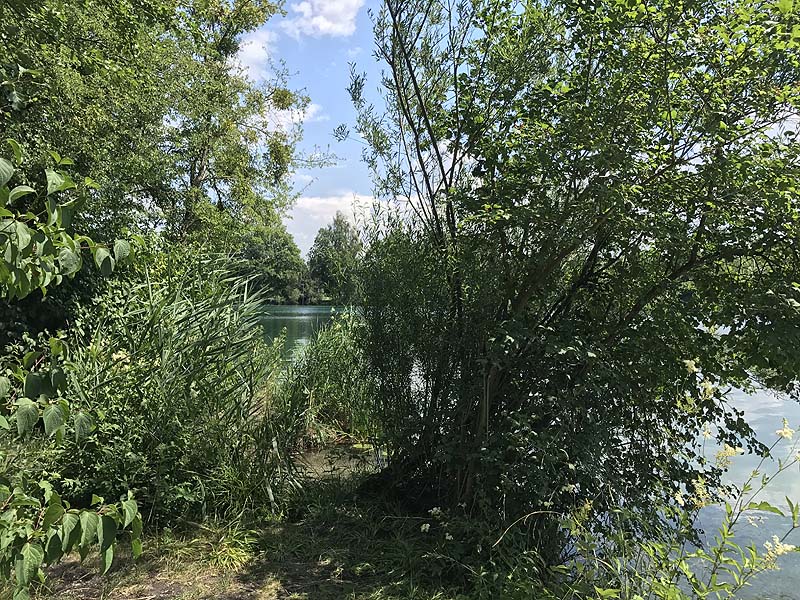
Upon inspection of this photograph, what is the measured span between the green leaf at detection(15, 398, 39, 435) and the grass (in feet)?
6.86

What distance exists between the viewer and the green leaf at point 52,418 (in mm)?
1108

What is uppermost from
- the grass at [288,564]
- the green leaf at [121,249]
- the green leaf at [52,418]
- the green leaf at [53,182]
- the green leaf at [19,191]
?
the green leaf at [53,182]

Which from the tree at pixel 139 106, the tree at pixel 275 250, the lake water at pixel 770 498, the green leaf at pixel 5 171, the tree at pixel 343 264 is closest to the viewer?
the green leaf at pixel 5 171

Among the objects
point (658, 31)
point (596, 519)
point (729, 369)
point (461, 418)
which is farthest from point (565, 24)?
point (596, 519)

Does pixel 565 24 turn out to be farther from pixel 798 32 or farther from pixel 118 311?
pixel 118 311

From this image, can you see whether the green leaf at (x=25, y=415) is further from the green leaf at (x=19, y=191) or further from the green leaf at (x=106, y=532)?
the green leaf at (x=19, y=191)

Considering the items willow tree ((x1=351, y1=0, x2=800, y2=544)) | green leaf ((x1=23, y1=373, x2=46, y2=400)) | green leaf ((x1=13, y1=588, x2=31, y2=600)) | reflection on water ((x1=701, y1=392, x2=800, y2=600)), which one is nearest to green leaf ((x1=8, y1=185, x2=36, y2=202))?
green leaf ((x1=23, y1=373, x2=46, y2=400))

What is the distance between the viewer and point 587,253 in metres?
3.46

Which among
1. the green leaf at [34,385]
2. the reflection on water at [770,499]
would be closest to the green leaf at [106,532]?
the green leaf at [34,385]

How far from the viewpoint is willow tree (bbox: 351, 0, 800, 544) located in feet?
8.70

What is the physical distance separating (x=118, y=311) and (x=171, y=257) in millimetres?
1427

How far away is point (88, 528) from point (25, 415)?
0.27 meters

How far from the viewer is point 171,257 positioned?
5.61 meters

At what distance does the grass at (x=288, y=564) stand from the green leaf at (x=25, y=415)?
209 cm
